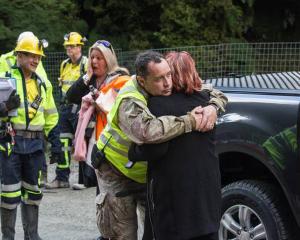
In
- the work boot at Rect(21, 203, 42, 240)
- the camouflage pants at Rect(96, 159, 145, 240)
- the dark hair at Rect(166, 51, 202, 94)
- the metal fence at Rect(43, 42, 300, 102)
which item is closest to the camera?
the dark hair at Rect(166, 51, 202, 94)

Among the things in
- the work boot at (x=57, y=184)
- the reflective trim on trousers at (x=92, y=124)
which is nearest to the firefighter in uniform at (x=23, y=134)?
the reflective trim on trousers at (x=92, y=124)

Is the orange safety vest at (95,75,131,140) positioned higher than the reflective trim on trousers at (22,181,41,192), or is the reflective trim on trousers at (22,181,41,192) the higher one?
the orange safety vest at (95,75,131,140)

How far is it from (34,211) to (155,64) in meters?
2.86

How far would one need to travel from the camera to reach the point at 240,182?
5.40 m

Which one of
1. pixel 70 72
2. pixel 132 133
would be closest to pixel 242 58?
pixel 70 72

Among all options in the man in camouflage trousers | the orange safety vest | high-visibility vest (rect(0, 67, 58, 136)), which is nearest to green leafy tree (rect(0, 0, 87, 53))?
high-visibility vest (rect(0, 67, 58, 136))

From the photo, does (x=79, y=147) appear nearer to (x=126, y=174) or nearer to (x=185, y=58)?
(x=126, y=174)

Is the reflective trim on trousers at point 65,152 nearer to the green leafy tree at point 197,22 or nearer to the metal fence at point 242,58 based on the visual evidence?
the metal fence at point 242,58

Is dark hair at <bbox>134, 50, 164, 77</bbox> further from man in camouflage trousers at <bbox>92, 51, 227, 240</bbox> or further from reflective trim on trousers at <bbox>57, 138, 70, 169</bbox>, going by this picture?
reflective trim on trousers at <bbox>57, 138, 70, 169</bbox>

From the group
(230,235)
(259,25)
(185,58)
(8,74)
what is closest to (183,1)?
(259,25)

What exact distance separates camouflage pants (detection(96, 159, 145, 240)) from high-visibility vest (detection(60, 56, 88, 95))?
4.69 metres

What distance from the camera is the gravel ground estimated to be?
23.0ft

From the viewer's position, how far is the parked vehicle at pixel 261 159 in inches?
193

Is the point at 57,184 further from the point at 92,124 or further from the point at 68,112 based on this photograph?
the point at 92,124
